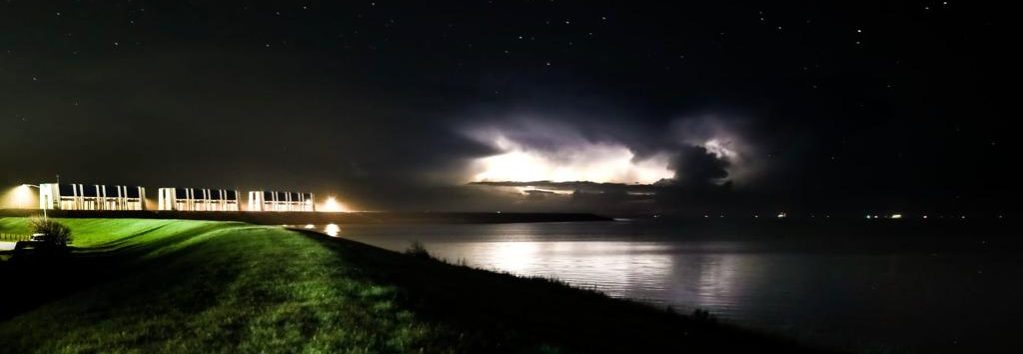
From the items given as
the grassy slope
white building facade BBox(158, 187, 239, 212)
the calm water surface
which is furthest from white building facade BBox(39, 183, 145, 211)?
the grassy slope

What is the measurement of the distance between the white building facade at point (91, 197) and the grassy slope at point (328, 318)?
468 ft

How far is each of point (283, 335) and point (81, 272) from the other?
86.1 feet

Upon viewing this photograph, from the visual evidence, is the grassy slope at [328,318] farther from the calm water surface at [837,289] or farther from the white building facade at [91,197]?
the white building facade at [91,197]

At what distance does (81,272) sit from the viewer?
110 ft

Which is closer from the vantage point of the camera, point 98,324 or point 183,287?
point 98,324

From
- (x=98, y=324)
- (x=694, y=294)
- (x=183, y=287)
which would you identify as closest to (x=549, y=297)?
(x=183, y=287)

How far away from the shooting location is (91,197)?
157 meters

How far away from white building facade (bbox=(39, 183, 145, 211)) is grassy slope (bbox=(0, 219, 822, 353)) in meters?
143

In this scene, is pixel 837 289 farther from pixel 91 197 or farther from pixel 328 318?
pixel 91 197

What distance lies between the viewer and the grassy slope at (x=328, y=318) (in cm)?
1301

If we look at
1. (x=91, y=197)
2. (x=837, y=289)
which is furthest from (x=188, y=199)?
(x=837, y=289)

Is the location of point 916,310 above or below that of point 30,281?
below

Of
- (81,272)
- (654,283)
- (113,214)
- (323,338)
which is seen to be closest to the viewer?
(323,338)

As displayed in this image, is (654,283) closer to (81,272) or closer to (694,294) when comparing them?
(694,294)
